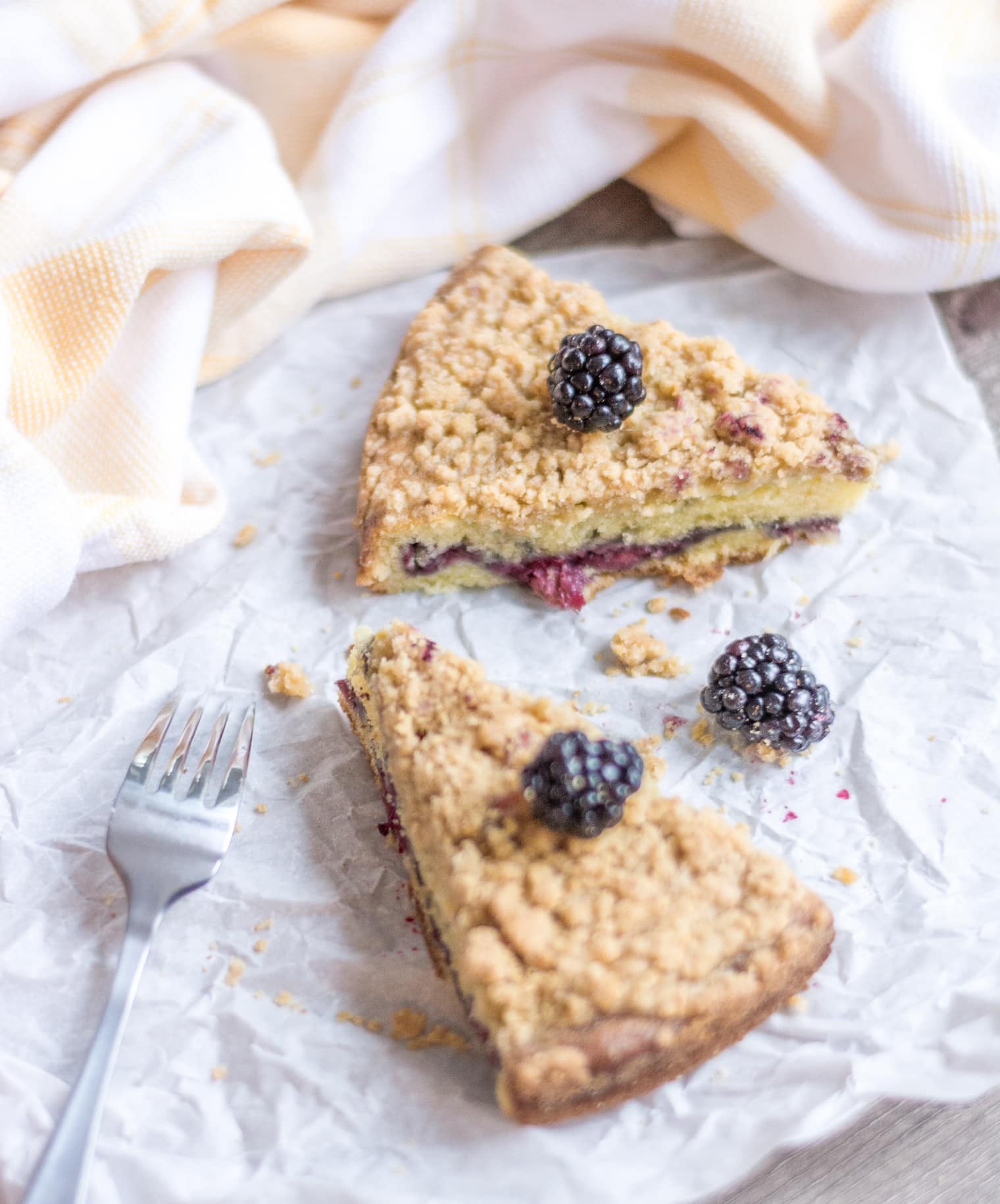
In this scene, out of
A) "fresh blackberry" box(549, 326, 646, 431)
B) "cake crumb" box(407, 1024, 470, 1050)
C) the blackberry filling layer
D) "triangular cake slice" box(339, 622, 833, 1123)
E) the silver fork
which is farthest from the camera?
the blackberry filling layer

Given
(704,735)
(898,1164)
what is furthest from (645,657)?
(898,1164)

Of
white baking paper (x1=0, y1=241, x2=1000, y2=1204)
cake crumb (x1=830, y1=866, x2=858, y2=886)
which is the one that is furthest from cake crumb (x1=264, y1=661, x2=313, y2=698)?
cake crumb (x1=830, y1=866, x2=858, y2=886)

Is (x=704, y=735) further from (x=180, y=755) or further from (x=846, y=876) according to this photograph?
(x=180, y=755)

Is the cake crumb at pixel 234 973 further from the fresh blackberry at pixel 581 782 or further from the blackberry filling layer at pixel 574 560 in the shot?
the blackberry filling layer at pixel 574 560

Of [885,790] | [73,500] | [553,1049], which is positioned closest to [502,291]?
[73,500]

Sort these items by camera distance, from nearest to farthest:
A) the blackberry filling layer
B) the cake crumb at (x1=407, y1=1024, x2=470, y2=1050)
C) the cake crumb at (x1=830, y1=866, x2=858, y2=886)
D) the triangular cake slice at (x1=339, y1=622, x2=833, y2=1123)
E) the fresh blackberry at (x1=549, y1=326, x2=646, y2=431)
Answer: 1. the triangular cake slice at (x1=339, y1=622, x2=833, y2=1123)
2. the cake crumb at (x1=407, y1=1024, x2=470, y2=1050)
3. the cake crumb at (x1=830, y1=866, x2=858, y2=886)
4. the fresh blackberry at (x1=549, y1=326, x2=646, y2=431)
5. the blackberry filling layer

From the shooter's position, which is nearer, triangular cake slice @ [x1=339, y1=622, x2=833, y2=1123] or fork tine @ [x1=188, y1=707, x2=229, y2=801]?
triangular cake slice @ [x1=339, y1=622, x2=833, y2=1123]

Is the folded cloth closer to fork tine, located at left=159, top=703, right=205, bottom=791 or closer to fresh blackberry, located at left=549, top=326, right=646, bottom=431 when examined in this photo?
fork tine, located at left=159, top=703, right=205, bottom=791

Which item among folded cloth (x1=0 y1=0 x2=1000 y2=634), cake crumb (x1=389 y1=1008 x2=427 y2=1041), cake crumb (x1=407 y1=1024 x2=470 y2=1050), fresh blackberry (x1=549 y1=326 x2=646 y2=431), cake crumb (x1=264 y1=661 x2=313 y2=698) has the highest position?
folded cloth (x1=0 y1=0 x2=1000 y2=634)
